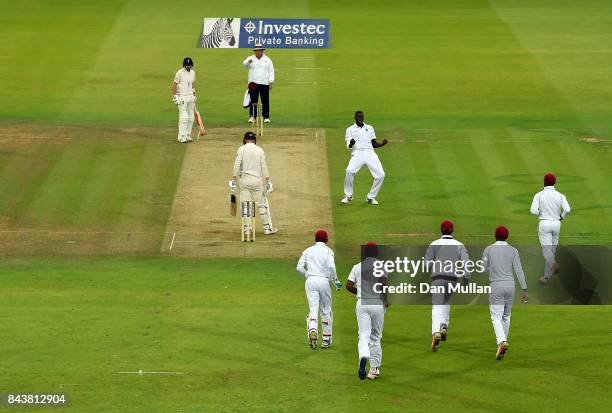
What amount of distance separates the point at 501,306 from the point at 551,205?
488cm

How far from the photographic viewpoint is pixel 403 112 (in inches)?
1706

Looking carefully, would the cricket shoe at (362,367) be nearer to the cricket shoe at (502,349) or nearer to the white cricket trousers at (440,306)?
the white cricket trousers at (440,306)

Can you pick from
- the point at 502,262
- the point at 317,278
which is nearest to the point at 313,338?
the point at 317,278

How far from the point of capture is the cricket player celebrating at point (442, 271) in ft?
79.8

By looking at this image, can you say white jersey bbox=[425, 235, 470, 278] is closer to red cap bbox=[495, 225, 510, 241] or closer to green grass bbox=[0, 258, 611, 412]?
red cap bbox=[495, 225, 510, 241]

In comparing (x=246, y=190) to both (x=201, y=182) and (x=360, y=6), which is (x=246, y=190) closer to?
(x=201, y=182)

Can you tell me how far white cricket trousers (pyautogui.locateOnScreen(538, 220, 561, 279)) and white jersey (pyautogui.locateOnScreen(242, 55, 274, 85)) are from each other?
13427 millimetres

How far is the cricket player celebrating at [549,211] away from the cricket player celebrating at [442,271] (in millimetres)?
4270

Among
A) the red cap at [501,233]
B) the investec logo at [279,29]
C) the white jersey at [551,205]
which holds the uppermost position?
the investec logo at [279,29]

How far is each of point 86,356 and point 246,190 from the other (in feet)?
26.1

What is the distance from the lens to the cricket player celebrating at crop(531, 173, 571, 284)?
28.2 metres

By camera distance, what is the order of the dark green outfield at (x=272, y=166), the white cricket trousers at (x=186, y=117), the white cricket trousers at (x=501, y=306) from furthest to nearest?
the white cricket trousers at (x=186, y=117) < the white cricket trousers at (x=501, y=306) < the dark green outfield at (x=272, y=166)

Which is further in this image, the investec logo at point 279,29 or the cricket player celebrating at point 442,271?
the investec logo at point 279,29

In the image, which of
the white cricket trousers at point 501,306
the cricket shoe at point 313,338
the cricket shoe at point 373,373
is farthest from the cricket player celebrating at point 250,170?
the cricket shoe at point 373,373
